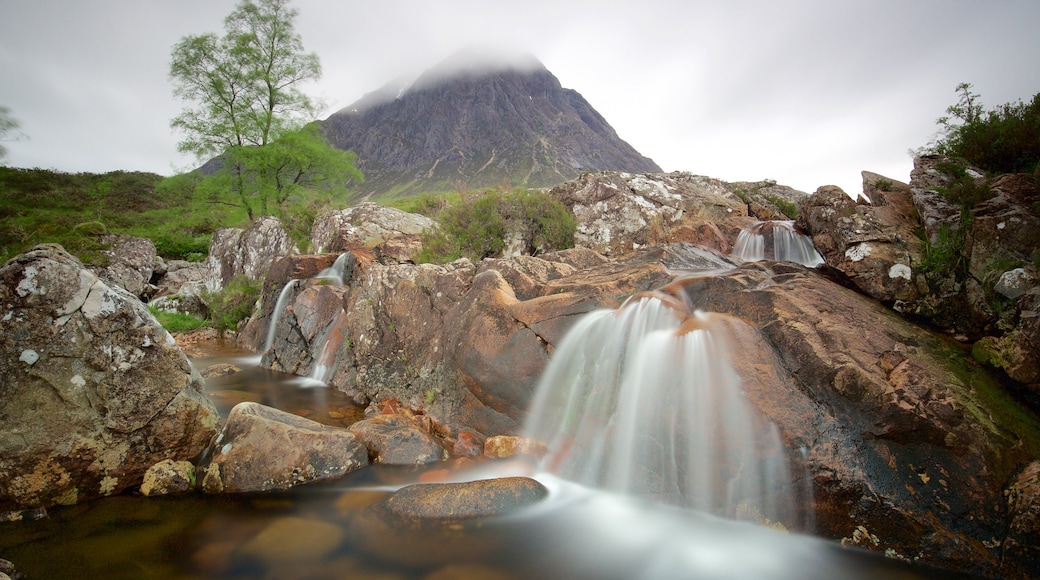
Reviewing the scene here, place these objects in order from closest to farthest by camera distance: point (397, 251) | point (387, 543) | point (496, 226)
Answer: point (387, 543) < point (496, 226) < point (397, 251)

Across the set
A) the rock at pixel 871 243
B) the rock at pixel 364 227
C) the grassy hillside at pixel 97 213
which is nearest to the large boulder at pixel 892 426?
the rock at pixel 871 243

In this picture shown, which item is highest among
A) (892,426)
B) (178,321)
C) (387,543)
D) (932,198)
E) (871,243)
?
(932,198)

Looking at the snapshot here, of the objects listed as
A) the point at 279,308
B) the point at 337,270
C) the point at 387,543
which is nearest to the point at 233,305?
the point at 279,308

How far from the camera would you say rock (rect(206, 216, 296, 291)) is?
19.6 meters

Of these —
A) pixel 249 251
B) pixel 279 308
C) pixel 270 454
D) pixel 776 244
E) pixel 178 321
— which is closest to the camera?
pixel 270 454

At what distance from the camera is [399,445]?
20.5 ft

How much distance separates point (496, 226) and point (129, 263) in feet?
75.7

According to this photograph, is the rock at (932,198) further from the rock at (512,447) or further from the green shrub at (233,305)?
the green shrub at (233,305)

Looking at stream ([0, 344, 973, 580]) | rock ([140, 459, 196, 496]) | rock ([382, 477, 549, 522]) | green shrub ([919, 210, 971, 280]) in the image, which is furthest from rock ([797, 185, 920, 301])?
rock ([140, 459, 196, 496])

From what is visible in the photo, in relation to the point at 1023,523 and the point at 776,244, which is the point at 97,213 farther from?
the point at 1023,523

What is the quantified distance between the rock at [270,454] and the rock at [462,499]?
47.3 inches

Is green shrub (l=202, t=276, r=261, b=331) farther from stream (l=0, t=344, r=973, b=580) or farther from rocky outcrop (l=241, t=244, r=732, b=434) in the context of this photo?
stream (l=0, t=344, r=973, b=580)

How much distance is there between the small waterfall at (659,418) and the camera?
4.63 meters

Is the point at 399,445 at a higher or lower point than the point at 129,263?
lower
